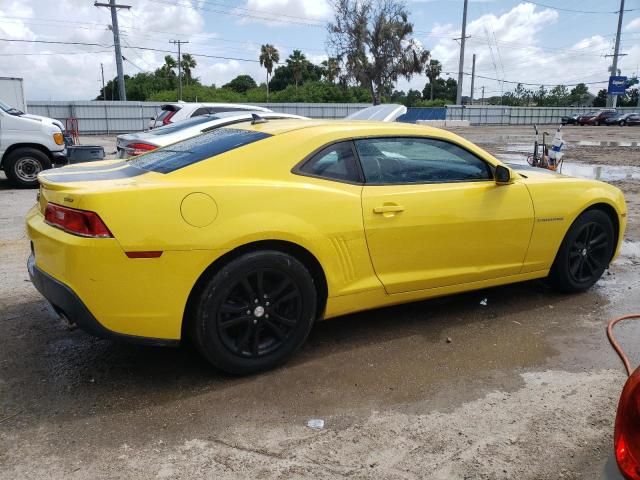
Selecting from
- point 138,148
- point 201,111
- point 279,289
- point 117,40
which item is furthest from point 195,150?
point 117,40

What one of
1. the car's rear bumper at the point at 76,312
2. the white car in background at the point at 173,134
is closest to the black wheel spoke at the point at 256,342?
the car's rear bumper at the point at 76,312

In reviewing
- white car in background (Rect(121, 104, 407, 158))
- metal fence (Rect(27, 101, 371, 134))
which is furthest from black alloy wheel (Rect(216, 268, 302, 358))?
metal fence (Rect(27, 101, 371, 134))

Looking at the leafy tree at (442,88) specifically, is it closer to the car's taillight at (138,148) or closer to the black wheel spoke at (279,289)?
the car's taillight at (138,148)

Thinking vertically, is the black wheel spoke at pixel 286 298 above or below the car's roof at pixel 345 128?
below

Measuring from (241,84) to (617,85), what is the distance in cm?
4743

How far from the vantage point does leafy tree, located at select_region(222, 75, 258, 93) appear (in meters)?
78.1

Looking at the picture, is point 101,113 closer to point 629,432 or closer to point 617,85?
point 629,432

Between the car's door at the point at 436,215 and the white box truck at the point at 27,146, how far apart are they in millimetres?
8142

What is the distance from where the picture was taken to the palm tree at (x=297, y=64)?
70.4m

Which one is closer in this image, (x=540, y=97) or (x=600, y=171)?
(x=600, y=171)

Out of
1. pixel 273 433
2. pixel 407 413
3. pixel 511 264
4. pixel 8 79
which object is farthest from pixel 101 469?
pixel 8 79

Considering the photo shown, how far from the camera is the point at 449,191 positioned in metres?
3.87

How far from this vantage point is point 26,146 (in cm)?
1009

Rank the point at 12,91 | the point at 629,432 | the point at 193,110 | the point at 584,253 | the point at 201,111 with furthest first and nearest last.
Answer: the point at 12,91, the point at 193,110, the point at 201,111, the point at 584,253, the point at 629,432
